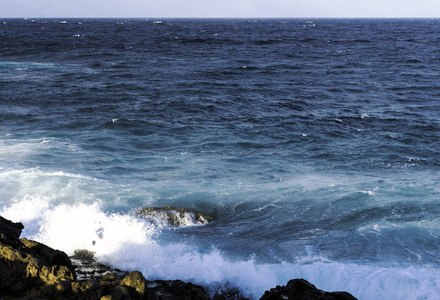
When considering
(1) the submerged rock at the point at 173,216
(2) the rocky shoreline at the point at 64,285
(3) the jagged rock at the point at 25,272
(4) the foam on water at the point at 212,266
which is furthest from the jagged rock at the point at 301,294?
(1) the submerged rock at the point at 173,216

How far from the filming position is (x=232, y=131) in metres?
26.1

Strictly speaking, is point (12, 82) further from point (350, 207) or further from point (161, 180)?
point (350, 207)

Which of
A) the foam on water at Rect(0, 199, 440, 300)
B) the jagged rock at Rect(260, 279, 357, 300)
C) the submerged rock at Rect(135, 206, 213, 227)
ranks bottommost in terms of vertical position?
the foam on water at Rect(0, 199, 440, 300)

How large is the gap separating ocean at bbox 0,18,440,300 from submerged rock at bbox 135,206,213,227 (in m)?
0.18

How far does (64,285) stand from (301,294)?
15.8ft

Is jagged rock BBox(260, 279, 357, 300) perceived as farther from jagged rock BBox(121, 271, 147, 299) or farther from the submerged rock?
the submerged rock

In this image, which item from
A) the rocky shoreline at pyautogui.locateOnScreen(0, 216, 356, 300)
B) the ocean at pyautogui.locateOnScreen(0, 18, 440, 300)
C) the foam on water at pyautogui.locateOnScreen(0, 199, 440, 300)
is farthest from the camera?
the ocean at pyautogui.locateOnScreen(0, 18, 440, 300)

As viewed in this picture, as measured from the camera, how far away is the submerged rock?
15.2m

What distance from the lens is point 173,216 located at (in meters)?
15.4

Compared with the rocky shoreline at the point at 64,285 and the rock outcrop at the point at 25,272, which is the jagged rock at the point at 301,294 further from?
the rock outcrop at the point at 25,272

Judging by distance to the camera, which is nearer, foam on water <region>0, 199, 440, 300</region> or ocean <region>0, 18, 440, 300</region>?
foam on water <region>0, 199, 440, 300</region>

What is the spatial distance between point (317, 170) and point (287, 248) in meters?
7.26

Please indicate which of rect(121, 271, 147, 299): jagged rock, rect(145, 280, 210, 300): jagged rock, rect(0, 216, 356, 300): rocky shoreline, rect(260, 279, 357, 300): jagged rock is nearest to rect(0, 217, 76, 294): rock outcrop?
rect(0, 216, 356, 300): rocky shoreline

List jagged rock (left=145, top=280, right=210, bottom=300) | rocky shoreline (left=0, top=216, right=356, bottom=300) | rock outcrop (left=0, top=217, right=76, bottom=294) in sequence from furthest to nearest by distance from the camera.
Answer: jagged rock (left=145, top=280, right=210, bottom=300) → rock outcrop (left=0, top=217, right=76, bottom=294) → rocky shoreline (left=0, top=216, right=356, bottom=300)
